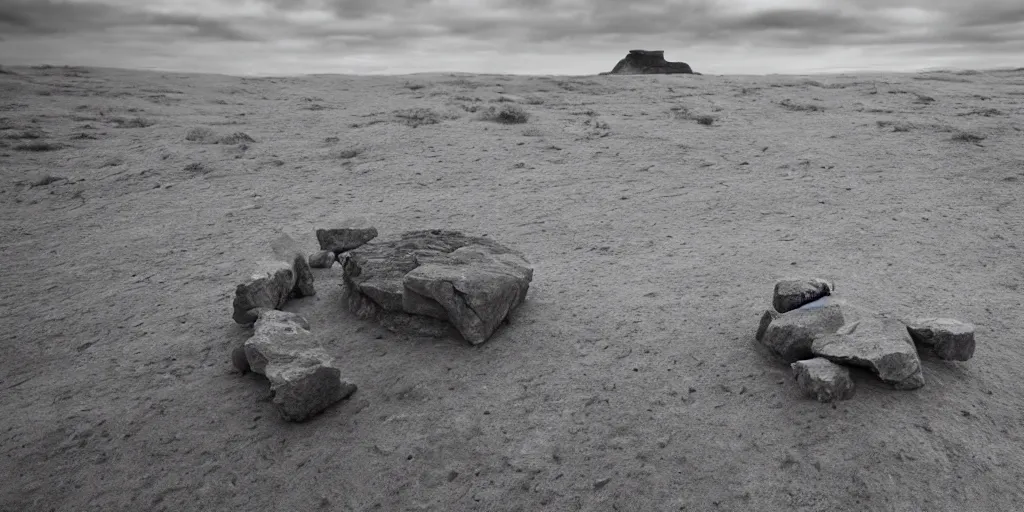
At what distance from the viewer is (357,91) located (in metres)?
9.55

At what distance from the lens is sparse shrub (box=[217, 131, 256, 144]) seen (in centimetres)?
570

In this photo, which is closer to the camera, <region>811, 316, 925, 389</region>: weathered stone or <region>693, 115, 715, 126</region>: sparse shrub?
<region>811, 316, 925, 389</region>: weathered stone

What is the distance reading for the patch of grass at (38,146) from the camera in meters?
5.52

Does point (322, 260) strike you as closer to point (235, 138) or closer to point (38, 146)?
point (235, 138)

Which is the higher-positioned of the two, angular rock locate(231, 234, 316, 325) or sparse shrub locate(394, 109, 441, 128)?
sparse shrub locate(394, 109, 441, 128)

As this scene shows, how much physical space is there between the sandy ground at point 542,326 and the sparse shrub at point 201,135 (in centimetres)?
20

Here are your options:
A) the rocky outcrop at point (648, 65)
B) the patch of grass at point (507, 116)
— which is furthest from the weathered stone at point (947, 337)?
the rocky outcrop at point (648, 65)

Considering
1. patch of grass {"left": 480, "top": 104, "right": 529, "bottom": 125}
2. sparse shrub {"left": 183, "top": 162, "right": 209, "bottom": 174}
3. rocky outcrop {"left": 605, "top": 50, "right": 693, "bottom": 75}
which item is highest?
rocky outcrop {"left": 605, "top": 50, "right": 693, "bottom": 75}

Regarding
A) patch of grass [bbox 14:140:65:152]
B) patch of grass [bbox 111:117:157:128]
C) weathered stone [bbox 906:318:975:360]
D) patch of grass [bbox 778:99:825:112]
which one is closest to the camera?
weathered stone [bbox 906:318:975:360]

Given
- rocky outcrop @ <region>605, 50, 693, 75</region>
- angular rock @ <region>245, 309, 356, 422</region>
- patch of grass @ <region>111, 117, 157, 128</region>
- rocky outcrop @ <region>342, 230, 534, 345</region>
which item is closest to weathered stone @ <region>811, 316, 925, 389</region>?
rocky outcrop @ <region>342, 230, 534, 345</region>

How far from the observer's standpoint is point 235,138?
226 inches

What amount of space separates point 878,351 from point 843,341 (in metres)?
0.10

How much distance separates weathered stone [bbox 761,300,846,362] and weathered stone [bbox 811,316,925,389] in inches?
1.6

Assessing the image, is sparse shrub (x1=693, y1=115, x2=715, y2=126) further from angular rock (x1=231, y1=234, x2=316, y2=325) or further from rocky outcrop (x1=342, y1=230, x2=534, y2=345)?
angular rock (x1=231, y1=234, x2=316, y2=325)
